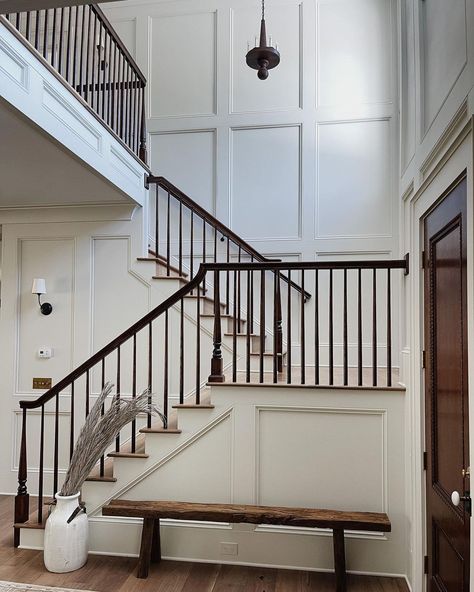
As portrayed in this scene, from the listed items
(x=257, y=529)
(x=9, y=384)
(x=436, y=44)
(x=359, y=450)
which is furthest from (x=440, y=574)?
(x=9, y=384)

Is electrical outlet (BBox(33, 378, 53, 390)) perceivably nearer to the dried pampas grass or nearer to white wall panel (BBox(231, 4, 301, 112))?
the dried pampas grass

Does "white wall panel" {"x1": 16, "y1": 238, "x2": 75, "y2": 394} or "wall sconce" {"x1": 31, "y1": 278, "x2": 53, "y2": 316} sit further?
"white wall panel" {"x1": 16, "y1": 238, "x2": 75, "y2": 394}

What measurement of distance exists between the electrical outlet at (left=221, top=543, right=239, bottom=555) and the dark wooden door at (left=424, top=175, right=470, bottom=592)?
1.26 m

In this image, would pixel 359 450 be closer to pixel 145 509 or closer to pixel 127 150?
pixel 145 509

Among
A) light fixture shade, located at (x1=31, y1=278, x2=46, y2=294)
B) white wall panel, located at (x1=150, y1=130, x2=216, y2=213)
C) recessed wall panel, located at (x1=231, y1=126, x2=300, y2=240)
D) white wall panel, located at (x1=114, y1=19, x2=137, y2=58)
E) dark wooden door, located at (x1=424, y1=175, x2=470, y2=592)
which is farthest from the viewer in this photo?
white wall panel, located at (x1=114, y1=19, x2=137, y2=58)

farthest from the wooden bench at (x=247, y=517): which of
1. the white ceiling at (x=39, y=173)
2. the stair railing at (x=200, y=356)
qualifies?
the white ceiling at (x=39, y=173)

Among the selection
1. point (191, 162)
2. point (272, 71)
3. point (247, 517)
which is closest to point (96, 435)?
point (247, 517)

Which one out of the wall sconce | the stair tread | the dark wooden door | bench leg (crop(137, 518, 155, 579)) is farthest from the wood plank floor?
the wall sconce

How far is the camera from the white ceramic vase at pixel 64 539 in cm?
309

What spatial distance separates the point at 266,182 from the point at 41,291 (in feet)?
8.90

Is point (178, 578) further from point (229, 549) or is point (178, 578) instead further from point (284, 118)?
point (284, 118)

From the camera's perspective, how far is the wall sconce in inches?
179

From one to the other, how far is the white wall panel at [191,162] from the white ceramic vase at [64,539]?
3.53 m

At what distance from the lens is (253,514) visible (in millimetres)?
2996
